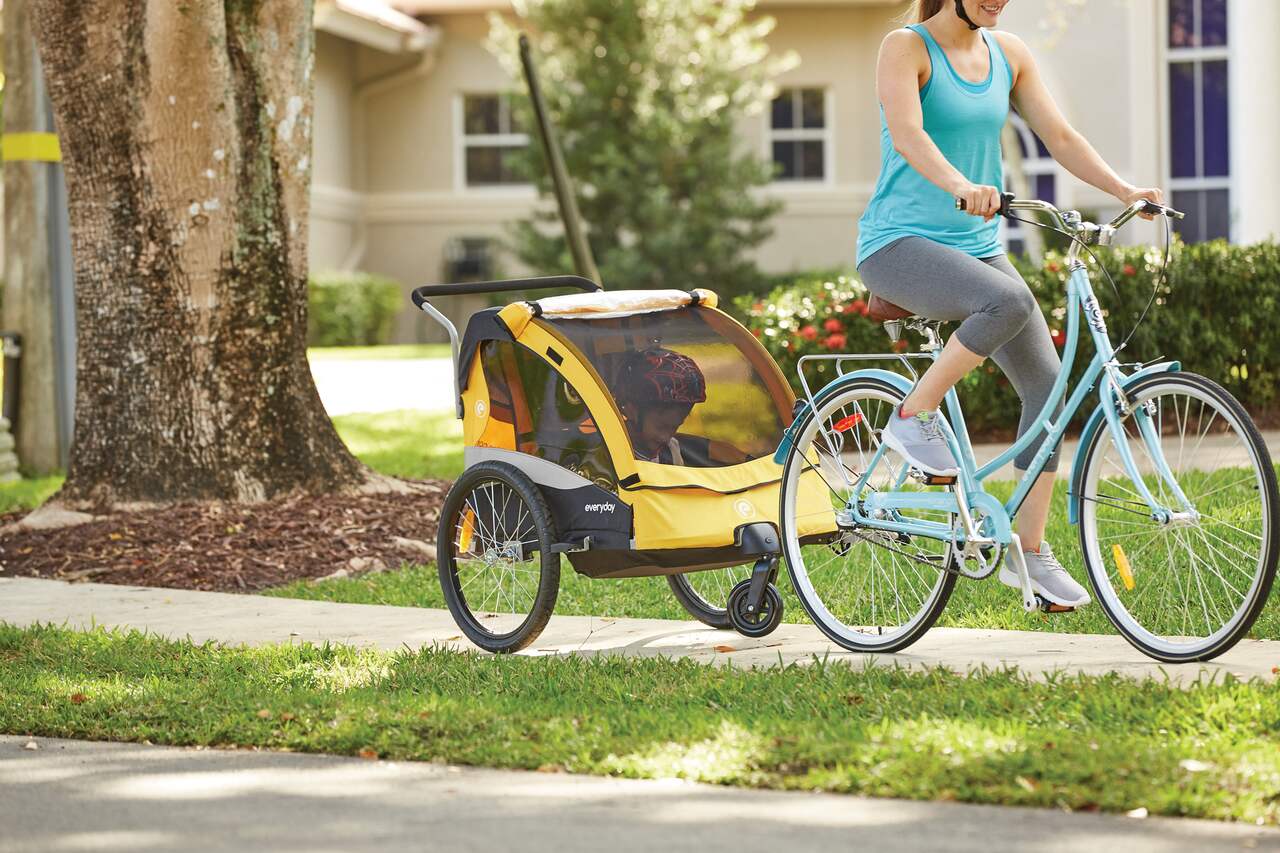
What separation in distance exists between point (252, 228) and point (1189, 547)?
18.4 feet

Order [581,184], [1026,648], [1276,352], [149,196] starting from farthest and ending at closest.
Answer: [581,184] < [1276,352] < [149,196] < [1026,648]

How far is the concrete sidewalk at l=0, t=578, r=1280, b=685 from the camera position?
210 inches

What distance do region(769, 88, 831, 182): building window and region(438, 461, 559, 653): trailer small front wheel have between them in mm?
20856

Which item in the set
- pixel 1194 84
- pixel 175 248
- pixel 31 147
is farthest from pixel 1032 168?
pixel 175 248

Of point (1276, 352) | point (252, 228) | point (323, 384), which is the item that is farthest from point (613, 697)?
point (323, 384)

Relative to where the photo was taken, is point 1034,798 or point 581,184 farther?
point 581,184

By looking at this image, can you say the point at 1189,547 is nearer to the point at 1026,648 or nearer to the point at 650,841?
the point at 1026,648

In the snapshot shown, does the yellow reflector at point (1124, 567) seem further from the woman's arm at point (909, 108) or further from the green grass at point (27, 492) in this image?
the green grass at point (27, 492)

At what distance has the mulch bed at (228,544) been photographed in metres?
8.02

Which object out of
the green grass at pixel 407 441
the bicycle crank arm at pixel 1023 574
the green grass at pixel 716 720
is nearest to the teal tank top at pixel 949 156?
the bicycle crank arm at pixel 1023 574

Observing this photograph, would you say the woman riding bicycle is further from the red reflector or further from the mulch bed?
the mulch bed

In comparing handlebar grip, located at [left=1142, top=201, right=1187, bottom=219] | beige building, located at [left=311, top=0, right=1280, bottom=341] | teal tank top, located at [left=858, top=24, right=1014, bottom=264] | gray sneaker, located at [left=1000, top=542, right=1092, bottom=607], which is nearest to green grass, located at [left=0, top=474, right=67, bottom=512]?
teal tank top, located at [left=858, top=24, right=1014, bottom=264]

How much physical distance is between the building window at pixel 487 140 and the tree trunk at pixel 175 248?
59.2 ft

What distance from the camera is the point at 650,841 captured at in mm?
3832
